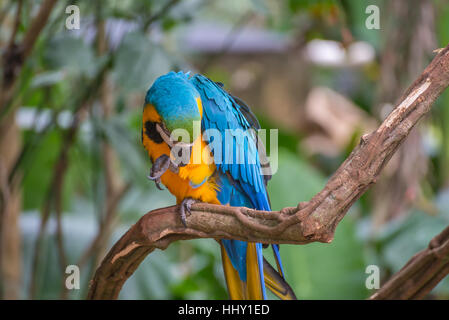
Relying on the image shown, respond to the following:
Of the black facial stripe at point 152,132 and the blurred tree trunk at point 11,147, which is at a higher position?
the blurred tree trunk at point 11,147

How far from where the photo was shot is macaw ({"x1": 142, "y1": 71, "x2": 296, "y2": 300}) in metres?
0.56

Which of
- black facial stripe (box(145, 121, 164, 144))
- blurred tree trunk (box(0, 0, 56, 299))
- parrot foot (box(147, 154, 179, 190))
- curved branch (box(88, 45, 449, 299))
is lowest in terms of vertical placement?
curved branch (box(88, 45, 449, 299))

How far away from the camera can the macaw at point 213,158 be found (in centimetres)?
56

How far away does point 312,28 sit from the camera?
1830 mm

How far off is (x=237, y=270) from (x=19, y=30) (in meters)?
0.61

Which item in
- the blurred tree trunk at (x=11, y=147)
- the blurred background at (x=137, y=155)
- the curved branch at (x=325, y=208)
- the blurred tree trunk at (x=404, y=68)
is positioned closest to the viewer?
the curved branch at (x=325, y=208)

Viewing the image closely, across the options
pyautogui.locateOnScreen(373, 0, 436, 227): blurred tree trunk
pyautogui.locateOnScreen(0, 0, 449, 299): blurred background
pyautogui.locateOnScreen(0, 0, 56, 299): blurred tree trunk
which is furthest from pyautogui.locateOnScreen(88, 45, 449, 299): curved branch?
pyautogui.locateOnScreen(373, 0, 436, 227): blurred tree trunk

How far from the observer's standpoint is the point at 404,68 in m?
1.36

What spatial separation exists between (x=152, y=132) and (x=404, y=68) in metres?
0.97

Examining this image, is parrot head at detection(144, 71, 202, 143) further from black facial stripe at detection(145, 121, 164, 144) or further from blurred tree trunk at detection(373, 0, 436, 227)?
blurred tree trunk at detection(373, 0, 436, 227)

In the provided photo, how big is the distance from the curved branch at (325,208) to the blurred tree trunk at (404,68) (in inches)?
32.1

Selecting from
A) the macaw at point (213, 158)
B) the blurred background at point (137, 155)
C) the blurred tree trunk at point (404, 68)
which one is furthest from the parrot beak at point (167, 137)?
the blurred tree trunk at point (404, 68)

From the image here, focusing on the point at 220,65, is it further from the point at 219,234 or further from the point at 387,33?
the point at 219,234

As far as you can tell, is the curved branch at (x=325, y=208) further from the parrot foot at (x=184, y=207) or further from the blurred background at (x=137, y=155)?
the blurred background at (x=137, y=155)
